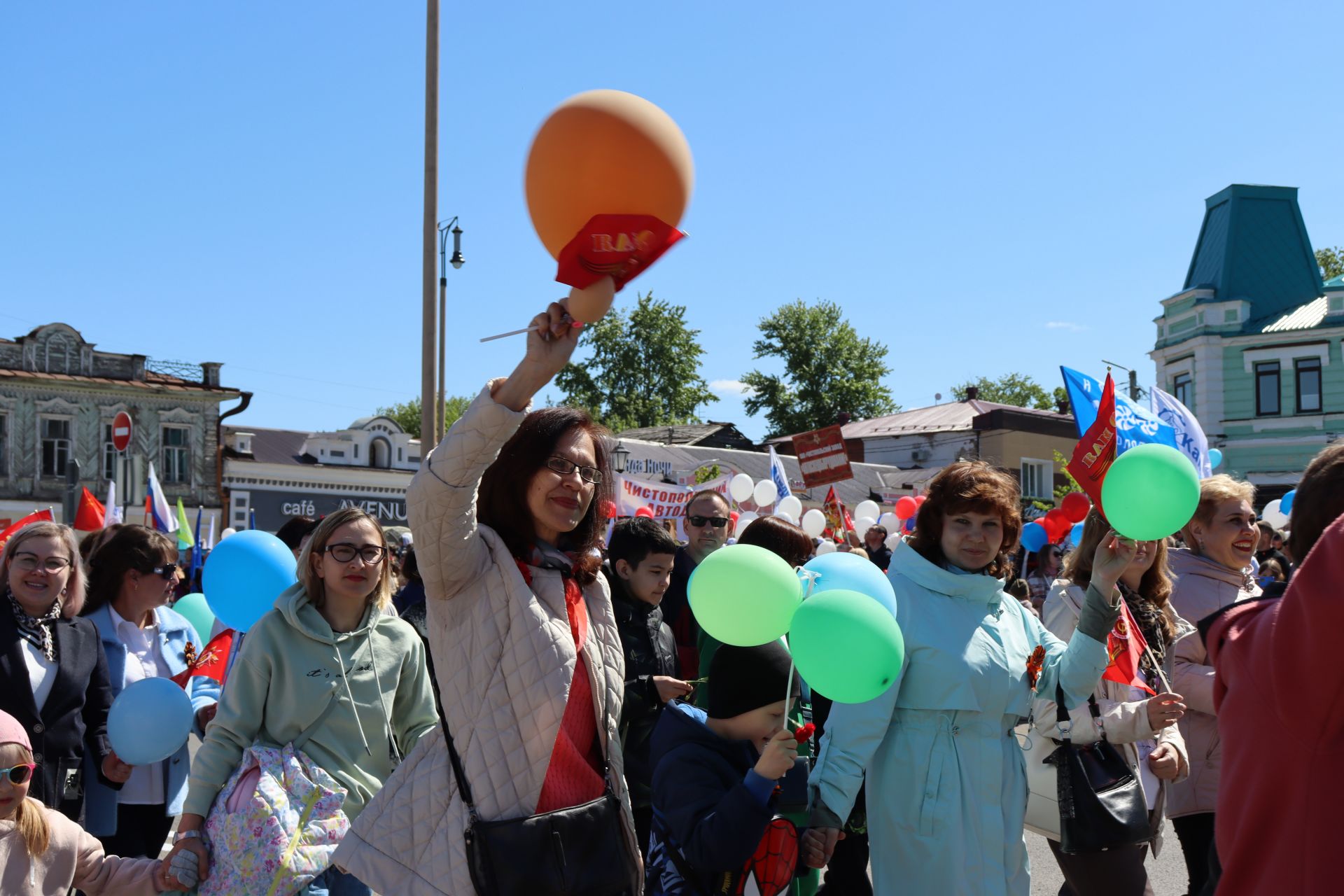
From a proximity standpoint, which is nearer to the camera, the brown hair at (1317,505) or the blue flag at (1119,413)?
the brown hair at (1317,505)

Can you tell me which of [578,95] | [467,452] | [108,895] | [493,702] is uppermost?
[578,95]

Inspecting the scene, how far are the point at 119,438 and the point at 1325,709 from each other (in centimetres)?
1661

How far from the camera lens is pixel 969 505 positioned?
3836mm

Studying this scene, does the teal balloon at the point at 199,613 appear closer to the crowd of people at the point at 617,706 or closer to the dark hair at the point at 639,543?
the crowd of people at the point at 617,706

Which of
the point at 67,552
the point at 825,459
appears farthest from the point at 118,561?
the point at 825,459

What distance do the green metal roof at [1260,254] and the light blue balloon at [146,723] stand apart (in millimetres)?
34857

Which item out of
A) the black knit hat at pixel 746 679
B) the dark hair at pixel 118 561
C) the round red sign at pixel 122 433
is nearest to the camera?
the black knit hat at pixel 746 679

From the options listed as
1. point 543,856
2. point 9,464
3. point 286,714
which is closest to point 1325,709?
point 543,856

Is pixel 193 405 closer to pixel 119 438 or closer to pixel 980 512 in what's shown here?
pixel 119 438

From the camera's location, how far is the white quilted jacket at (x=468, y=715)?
8.72 ft

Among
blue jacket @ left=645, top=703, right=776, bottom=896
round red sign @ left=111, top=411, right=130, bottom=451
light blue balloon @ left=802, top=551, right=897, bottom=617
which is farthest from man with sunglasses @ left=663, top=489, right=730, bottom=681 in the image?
round red sign @ left=111, top=411, right=130, bottom=451

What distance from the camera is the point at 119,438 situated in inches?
631

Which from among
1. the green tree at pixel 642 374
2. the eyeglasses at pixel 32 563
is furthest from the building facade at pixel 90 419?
the eyeglasses at pixel 32 563

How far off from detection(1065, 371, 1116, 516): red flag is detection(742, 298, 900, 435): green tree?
58.0 m
